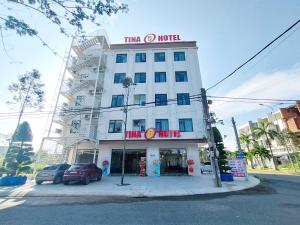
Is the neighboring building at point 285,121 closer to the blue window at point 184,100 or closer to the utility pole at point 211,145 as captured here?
the blue window at point 184,100

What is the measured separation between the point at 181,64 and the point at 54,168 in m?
20.2

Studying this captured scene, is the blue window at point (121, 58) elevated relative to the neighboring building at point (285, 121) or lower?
elevated

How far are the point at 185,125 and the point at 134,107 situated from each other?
708 cm

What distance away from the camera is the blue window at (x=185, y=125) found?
63.7 ft

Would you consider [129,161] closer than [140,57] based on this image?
Yes

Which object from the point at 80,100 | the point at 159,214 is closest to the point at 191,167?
the point at 159,214

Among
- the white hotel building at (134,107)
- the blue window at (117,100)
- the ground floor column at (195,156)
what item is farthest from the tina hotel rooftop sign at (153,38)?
the ground floor column at (195,156)

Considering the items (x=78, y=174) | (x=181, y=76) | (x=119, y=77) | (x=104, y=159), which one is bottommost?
(x=78, y=174)

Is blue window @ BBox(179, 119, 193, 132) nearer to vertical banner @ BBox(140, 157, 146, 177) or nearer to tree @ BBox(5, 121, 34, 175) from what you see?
vertical banner @ BBox(140, 157, 146, 177)

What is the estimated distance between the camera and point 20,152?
15.5m

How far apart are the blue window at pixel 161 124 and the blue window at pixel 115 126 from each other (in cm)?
479

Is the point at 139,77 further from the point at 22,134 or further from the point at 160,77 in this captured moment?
the point at 22,134

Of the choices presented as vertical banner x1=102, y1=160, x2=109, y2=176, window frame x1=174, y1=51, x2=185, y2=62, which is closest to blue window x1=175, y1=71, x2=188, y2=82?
window frame x1=174, y1=51, x2=185, y2=62

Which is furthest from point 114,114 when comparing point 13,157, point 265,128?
point 265,128
